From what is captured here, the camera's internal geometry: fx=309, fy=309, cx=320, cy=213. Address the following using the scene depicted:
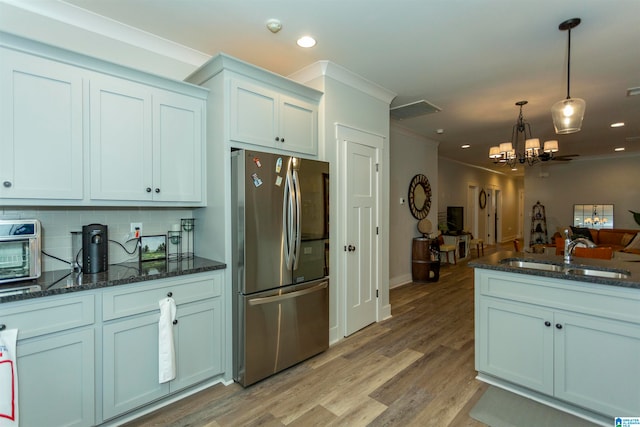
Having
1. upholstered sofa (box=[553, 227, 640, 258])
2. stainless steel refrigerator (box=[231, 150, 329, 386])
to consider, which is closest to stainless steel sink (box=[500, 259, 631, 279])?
stainless steel refrigerator (box=[231, 150, 329, 386])

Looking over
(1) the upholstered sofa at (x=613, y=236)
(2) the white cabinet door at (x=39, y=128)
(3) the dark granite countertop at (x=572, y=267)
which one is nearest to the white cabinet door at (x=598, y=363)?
(3) the dark granite countertop at (x=572, y=267)

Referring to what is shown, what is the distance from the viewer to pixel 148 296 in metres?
2.06

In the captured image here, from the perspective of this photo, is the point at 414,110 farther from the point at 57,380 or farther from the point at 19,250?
the point at 57,380

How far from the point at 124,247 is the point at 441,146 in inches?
252

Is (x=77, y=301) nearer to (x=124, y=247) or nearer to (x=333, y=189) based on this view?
(x=124, y=247)

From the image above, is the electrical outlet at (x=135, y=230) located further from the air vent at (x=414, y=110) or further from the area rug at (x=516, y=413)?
the air vent at (x=414, y=110)

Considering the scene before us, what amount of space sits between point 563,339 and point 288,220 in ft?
6.84

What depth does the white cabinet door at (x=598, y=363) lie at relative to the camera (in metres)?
1.83

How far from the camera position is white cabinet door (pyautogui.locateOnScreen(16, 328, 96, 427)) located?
5.39 feet

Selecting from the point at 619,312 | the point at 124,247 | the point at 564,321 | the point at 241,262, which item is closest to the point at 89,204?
the point at 124,247

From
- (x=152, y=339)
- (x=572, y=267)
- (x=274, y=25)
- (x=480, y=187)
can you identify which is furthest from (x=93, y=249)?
(x=480, y=187)

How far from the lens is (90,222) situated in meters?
2.33

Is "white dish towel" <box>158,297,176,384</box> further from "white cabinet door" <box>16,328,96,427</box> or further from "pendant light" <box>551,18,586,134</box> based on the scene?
"pendant light" <box>551,18,586,134</box>

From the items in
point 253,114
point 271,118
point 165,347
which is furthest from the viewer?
point 271,118
